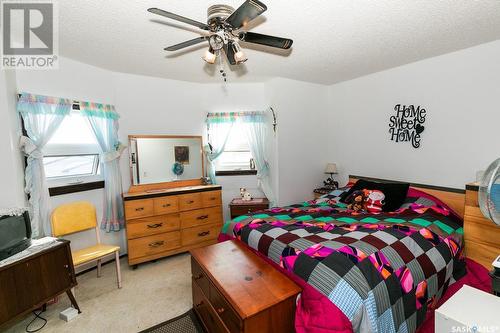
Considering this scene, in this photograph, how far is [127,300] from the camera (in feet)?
7.62

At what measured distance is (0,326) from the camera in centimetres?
163

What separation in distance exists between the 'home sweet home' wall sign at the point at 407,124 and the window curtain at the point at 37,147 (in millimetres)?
4079

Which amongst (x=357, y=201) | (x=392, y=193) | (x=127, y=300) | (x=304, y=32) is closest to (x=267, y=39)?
(x=304, y=32)

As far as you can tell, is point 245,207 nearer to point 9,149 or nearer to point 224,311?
point 224,311

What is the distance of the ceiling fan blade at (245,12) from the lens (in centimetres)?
122

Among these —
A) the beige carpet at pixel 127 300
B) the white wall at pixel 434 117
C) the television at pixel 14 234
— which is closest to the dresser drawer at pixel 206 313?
the beige carpet at pixel 127 300

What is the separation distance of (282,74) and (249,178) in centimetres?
168

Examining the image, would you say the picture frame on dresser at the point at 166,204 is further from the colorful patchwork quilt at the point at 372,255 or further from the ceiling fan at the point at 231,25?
the ceiling fan at the point at 231,25

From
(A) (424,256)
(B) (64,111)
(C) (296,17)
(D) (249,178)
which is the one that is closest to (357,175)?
(D) (249,178)

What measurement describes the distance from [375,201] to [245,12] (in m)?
2.37

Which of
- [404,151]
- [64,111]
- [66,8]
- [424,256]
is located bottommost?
[424,256]

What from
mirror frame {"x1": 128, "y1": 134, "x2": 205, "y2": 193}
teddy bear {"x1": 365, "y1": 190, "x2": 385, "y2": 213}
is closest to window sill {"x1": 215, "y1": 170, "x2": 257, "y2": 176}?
mirror frame {"x1": 128, "y1": 134, "x2": 205, "y2": 193}

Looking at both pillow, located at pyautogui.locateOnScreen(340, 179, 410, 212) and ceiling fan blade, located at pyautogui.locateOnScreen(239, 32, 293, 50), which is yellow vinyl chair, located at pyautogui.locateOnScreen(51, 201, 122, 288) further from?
pillow, located at pyautogui.locateOnScreen(340, 179, 410, 212)

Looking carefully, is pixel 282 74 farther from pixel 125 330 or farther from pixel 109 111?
pixel 125 330
